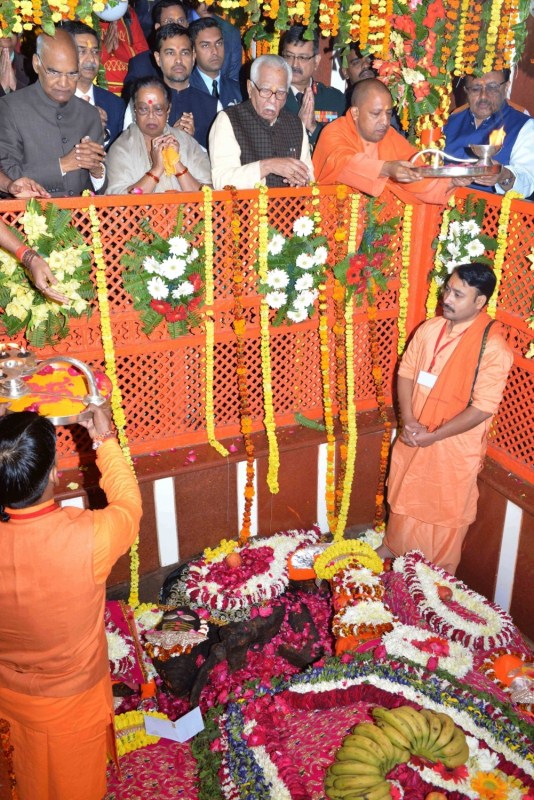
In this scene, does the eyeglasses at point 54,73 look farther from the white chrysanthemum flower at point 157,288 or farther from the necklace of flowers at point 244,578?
the necklace of flowers at point 244,578

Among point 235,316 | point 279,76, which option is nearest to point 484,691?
point 235,316

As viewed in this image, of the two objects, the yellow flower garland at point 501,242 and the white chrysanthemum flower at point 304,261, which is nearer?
the yellow flower garland at point 501,242

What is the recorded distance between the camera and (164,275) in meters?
3.94

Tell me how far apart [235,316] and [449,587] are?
2187 millimetres

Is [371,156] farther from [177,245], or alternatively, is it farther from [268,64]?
[177,245]

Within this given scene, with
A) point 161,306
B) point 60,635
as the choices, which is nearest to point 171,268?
point 161,306

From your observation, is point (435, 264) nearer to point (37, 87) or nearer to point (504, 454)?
point (504, 454)

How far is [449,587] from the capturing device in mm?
4301

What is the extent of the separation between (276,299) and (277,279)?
132 millimetres

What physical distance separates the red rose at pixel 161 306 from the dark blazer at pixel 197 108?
5.58 feet

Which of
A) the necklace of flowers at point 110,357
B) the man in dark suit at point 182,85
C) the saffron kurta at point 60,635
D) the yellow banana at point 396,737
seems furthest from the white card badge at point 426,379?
the man in dark suit at point 182,85

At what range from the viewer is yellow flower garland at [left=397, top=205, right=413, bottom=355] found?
4.59 m

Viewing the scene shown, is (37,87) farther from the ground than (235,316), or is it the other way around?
(37,87)

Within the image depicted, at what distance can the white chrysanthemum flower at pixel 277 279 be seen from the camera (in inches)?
169
